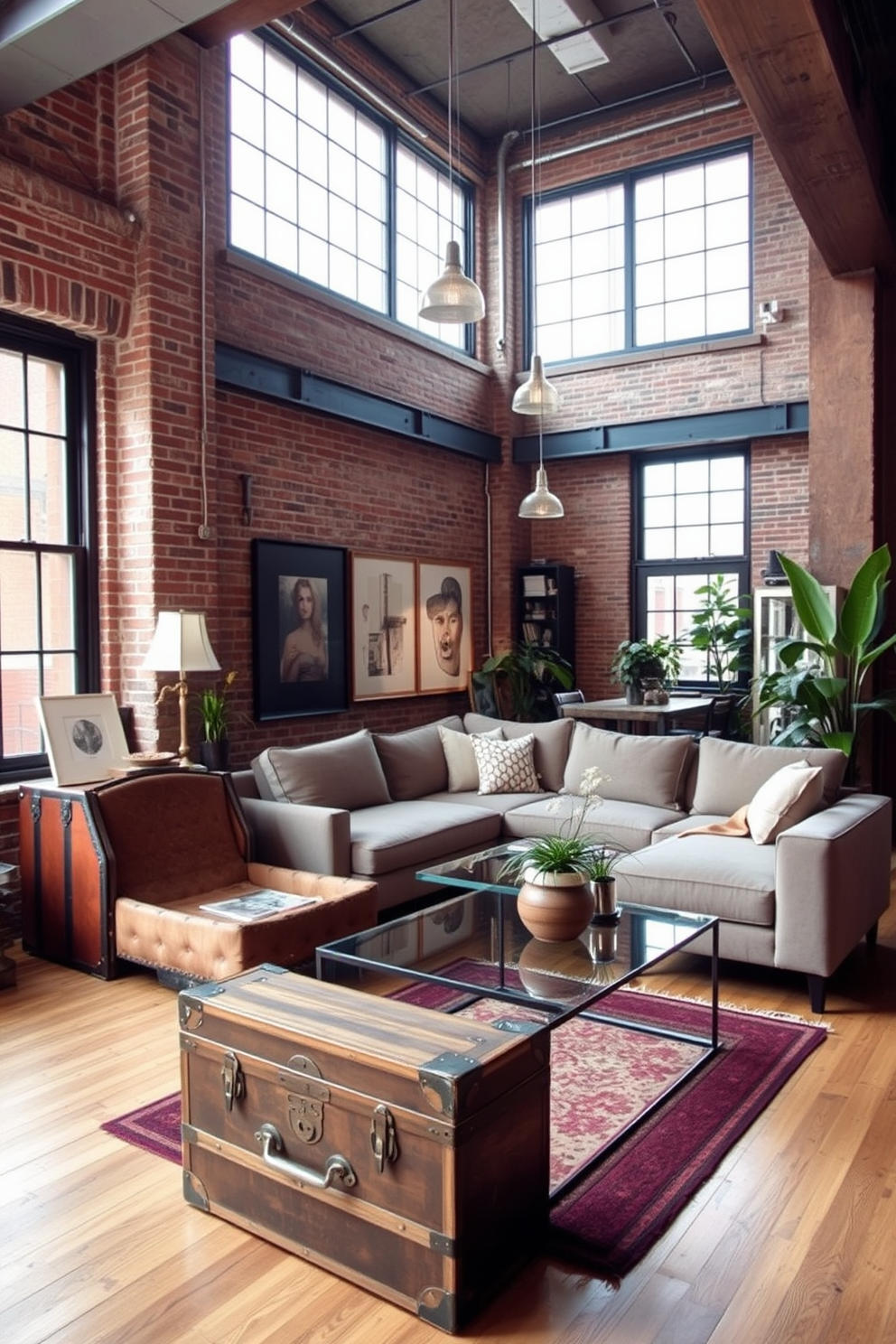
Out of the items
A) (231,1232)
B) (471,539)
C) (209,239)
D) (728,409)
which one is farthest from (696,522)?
(231,1232)

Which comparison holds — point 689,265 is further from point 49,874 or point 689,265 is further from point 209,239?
point 49,874

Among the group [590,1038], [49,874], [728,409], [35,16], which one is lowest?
[590,1038]

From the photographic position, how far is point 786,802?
4.36 metres

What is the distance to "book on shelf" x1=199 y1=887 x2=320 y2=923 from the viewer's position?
3.99 meters

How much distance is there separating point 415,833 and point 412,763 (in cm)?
104

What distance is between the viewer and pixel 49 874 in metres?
4.45

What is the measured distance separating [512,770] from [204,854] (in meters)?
2.14

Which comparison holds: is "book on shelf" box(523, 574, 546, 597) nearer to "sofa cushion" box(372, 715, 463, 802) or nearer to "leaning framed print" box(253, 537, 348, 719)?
"leaning framed print" box(253, 537, 348, 719)

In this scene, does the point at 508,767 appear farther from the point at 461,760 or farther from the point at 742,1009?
the point at 742,1009

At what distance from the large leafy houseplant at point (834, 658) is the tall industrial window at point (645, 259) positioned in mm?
3531

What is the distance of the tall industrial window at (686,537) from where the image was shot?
8594mm

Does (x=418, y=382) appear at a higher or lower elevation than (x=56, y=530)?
higher

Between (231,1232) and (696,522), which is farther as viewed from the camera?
(696,522)

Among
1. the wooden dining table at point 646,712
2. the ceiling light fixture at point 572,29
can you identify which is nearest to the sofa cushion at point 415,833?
the wooden dining table at point 646,712
